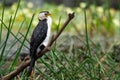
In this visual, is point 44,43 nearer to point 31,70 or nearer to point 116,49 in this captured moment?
point 31,70

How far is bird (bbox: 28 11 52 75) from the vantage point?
174 cm

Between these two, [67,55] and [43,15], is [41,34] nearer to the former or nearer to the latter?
[43,15]

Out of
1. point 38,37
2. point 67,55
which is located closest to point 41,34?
point 38,37

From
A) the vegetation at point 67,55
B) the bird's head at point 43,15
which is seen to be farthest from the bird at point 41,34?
the vegetation at point 67,55

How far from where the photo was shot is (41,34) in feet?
5.79

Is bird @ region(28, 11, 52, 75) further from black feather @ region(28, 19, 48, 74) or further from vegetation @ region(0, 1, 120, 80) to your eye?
vegetation @ region(0, 1, 120, 80)

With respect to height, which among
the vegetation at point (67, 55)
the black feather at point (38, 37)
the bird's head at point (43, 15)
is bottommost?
the vegetation at point (67, 55)

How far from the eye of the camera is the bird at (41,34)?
1738mm

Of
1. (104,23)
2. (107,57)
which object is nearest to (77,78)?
(107,57)

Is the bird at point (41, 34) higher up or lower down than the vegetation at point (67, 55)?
higher up

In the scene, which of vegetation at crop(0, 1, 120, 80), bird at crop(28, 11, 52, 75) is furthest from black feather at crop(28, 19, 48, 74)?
vegetation at crop(0, 1, 120, 80)

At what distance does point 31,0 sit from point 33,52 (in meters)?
9.34

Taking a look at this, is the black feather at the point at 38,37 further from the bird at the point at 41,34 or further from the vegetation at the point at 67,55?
the vegetation at the point at 67,55

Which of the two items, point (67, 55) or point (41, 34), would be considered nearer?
point (41, 34)
